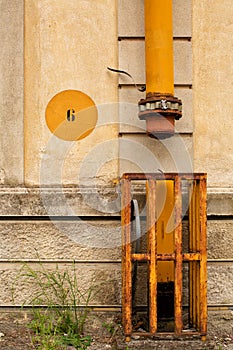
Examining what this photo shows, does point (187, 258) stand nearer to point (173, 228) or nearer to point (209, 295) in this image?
point (173, 228)

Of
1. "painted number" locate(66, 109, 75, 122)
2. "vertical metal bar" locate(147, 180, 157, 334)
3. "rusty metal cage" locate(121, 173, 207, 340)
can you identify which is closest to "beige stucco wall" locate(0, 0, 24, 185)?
"painted number" locate(66, 109, 75, 122)

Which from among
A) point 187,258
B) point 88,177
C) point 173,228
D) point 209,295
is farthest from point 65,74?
point 209,295

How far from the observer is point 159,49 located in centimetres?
474

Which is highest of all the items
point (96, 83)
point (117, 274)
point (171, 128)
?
point (96, 83)

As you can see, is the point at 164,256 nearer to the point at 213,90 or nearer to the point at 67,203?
the point at 67,203

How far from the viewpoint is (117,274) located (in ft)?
16.3

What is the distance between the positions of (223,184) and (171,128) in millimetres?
824

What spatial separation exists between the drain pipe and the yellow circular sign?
1.95 ft

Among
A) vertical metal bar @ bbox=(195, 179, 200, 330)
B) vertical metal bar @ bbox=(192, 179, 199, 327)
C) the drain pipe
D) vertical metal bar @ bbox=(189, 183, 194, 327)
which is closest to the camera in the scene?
vertical metal bar @ bbox=(195, 179, 200, 330)

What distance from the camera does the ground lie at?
164 inches

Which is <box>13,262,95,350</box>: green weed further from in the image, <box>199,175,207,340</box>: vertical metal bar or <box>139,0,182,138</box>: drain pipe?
<box>139,0,182,138</box>: drain pipe

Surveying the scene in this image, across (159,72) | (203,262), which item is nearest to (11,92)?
(159,72)

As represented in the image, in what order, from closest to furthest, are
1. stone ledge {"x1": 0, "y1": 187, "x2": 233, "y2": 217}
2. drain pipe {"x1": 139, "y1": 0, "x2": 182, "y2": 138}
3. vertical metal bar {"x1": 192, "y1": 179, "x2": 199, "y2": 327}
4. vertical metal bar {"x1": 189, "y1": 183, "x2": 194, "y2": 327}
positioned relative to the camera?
vertical metal bar {"x1": 192, "y1": 179, "x2": 199, "y2": 327}, vertical metal bar {"x1": 189, "y1": 183, "x2": 194, "y2": 327}, drain pipe {"x1": 139, "y1": 0, "x2": 182, "y2": 138}, stone ledge {"x1": 0, "y1": 187, "x2": 233, "y2": 217}

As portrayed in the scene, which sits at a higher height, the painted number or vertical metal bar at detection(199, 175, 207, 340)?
the painted number
